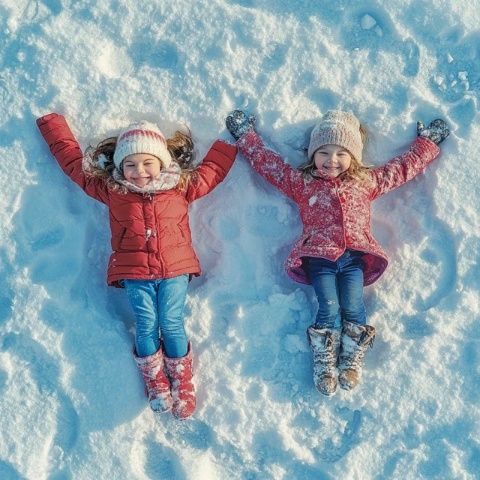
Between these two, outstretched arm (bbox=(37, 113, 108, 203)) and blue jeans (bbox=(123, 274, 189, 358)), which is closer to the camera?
blue jeans (bbox=(123, 274, 189, 358))

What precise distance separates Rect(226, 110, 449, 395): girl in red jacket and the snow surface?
0.15 metres

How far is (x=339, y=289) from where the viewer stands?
149 inches

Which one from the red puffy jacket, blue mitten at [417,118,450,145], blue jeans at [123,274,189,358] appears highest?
blue mitten at [417,118,450,145]

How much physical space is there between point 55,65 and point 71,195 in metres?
A: 0.80

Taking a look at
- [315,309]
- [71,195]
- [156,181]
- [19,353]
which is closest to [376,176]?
[315,309]

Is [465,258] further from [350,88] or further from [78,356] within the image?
[78,356]

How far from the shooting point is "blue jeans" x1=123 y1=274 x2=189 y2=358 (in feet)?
12.2

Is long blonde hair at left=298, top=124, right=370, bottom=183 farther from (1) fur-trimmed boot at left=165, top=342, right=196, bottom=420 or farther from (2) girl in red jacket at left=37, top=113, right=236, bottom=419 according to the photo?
(1) fur-trimmed boot at left=165, top=342, right=196, bottom=420

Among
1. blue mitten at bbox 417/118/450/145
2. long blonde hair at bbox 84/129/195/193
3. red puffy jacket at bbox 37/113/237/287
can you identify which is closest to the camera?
red puffy jacket at bbox 37/113/237/287

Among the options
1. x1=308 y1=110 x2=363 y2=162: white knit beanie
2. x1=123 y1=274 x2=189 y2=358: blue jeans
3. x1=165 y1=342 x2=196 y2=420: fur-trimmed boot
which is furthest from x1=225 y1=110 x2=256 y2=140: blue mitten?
x1=165 y1=342 x2=196 y2=420: fur-trimmed boot

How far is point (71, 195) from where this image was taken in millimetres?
3996

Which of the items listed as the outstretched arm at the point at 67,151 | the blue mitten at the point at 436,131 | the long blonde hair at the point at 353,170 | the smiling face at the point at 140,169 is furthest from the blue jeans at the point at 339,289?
the outstretched arm at the point at 67,151

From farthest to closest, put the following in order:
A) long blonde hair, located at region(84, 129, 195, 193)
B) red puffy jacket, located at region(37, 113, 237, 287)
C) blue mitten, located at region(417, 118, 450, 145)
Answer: blue mitten, located at region(417, 118, 450, 145), long blonde hair, located at region(84, 129, 195, 193), red puffy jacket, located at region(37, 113, 237, 287)

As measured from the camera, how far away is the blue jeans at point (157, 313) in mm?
3709
